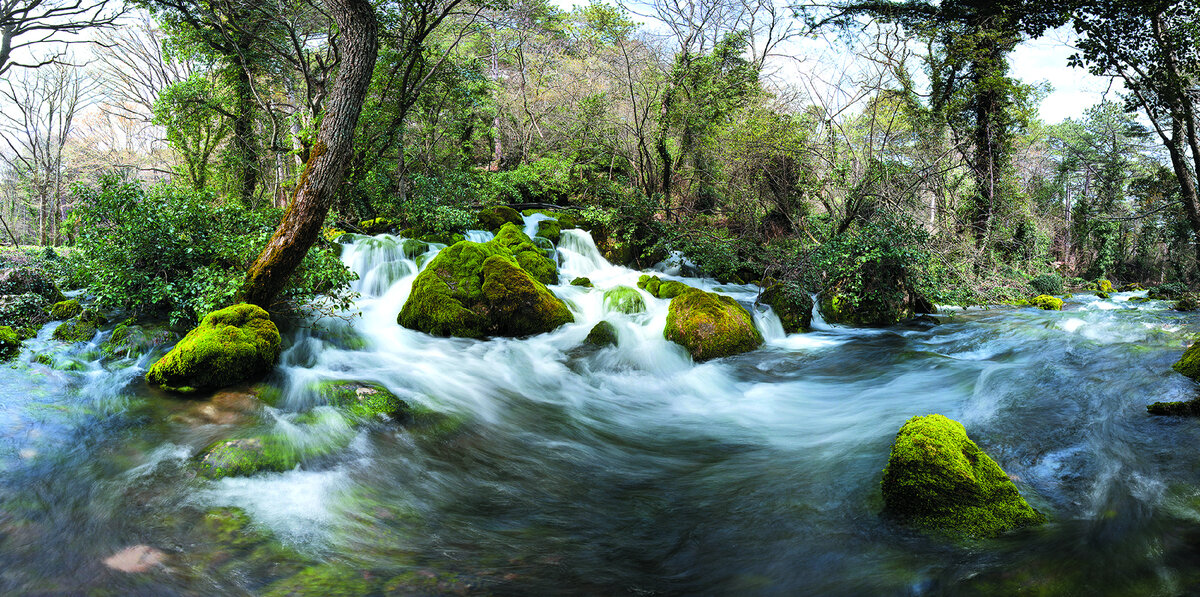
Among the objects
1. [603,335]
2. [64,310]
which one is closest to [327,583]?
[603,335]

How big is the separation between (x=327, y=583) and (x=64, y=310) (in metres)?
8.77

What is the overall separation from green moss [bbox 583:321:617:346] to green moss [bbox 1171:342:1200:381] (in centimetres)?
653

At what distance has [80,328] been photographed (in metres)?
6.99

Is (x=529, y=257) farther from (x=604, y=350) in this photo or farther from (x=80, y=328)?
(x=80, y=328)

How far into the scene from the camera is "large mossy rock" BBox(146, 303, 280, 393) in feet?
17.8

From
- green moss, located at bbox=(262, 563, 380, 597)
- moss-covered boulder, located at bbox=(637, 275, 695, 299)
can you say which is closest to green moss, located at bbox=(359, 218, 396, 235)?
moss-covered boulder, located at bbox=(637, 275, 695, 299)

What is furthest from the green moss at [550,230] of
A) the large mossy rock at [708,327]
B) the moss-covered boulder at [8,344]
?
the moss-covered boulder at [8,344]

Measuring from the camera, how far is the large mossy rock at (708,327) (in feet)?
28.0

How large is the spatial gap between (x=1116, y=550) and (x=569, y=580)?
9.14 feet

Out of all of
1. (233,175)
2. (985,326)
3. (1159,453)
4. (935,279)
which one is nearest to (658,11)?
(935,279)

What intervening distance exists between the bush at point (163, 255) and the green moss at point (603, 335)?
4095mm

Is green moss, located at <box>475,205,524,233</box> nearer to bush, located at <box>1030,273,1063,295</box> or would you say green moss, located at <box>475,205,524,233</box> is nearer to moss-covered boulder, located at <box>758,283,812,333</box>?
moss-covered boulder, located at <box>758,283,812,333</box>

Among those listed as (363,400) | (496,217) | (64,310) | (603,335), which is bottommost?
(363,400)

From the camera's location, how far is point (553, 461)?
16.1 ft
